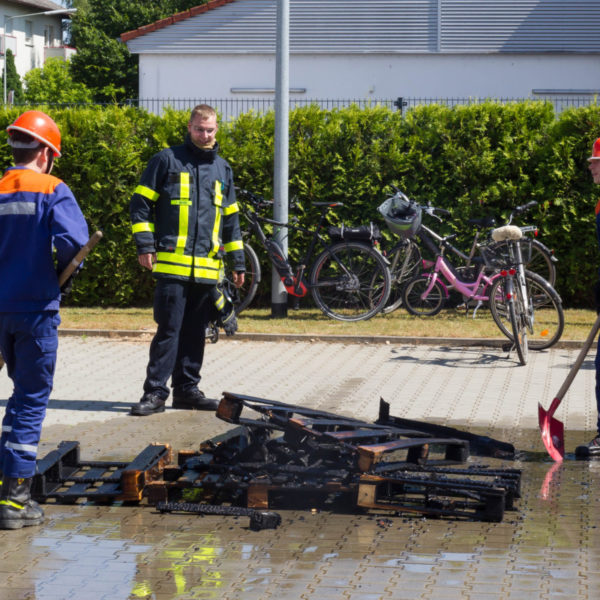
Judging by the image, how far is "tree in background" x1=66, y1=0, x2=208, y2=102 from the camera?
6550 cm

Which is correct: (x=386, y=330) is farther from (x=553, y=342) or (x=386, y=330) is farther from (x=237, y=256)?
(x=237, y=256)

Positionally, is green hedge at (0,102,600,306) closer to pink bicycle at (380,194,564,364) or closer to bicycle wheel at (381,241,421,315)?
bicycle wheel at (381,241,421,315)

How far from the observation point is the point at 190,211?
325 inches

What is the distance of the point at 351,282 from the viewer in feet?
43.9

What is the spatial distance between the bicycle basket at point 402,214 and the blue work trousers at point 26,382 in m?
8.18

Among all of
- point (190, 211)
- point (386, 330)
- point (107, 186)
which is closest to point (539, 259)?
point (386, 330)

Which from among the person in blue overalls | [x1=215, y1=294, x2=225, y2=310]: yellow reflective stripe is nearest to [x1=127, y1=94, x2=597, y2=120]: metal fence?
[x1=215, y1=294, x2=225, y2=310]: yellow reflective stripe

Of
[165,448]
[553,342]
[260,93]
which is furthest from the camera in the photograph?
[260,93]

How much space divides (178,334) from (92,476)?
233 centimetres

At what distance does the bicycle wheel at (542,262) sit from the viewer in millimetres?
12991

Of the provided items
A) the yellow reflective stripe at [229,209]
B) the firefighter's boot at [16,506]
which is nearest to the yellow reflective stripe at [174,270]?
the yellow reflective stripe at [229,209]

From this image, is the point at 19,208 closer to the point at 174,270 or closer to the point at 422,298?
the point at 174,270

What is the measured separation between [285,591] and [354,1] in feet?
117

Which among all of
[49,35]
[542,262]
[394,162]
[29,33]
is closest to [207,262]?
[394,162]
